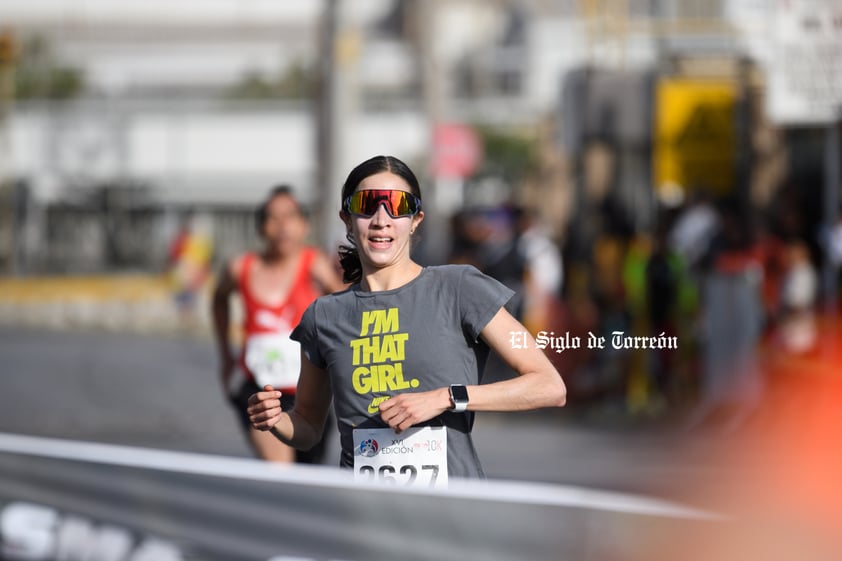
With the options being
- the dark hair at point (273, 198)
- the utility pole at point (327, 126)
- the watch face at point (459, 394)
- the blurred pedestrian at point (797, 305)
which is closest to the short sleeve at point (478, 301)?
the watch face at point (459, 394)

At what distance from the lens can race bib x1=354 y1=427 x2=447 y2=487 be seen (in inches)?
124

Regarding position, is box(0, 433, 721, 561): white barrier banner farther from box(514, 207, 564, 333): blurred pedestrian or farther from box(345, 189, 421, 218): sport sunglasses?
box(514, 207, 564, 333): blurred pedestrian

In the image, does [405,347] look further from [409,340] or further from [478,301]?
[478,301]

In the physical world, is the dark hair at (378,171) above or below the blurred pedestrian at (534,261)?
above

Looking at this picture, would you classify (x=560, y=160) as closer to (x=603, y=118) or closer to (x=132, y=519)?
(x=603, y=118)

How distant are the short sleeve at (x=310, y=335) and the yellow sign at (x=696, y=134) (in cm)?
1288

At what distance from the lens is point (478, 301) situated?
3.09 metres

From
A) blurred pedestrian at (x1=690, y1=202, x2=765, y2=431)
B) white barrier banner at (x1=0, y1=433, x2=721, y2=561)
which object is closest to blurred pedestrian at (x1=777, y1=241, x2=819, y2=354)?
blurred pedestrian at (x1=690, y1=202, x2=765, y2=431)

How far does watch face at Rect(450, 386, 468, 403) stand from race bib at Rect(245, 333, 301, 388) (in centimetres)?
266

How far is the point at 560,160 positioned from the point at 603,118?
6.69 m

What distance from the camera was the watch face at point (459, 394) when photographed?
9.84 ft

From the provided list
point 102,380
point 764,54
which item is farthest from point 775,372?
point 102,380

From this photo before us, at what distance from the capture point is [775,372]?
11820 mm

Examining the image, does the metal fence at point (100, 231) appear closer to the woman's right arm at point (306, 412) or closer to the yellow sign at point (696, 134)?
the yellow sign at point (696, 134)
